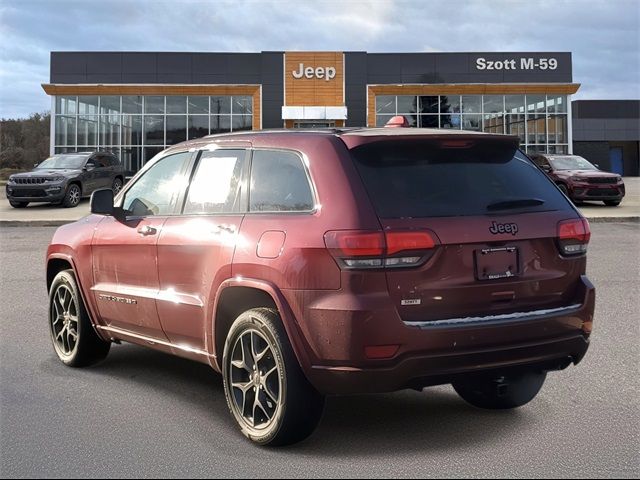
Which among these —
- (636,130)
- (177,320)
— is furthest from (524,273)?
(636,130)

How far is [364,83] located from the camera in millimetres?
39969

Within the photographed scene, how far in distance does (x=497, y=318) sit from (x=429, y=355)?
462mm

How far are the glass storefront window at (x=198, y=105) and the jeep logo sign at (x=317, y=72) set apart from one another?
552cm

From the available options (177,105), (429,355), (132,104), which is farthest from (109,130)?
(429,355)

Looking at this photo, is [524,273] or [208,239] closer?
[524,273]

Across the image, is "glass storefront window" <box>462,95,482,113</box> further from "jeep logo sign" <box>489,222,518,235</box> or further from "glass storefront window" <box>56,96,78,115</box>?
"jeep logo sign" <box>489,222,518,235</box>

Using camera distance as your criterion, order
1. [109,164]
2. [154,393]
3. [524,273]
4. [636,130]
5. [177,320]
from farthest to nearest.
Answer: [636,130] → [109,164] → [154,393] → [177,320] → [524,273]

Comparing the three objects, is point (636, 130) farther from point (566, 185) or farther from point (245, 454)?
point (245, 454)

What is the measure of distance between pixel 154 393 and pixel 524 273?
2.66 m

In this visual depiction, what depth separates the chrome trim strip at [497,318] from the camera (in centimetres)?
345

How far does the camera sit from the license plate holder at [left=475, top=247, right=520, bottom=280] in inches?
141

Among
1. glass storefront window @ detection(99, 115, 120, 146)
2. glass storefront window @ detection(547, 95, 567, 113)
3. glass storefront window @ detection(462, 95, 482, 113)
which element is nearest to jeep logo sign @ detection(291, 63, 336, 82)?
glass storefront window @ detection(462, 95, 482, 113)

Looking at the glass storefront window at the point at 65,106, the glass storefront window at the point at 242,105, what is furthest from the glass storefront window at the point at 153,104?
the glass storefront window at the point at 242,105

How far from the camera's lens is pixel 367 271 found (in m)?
3.36
